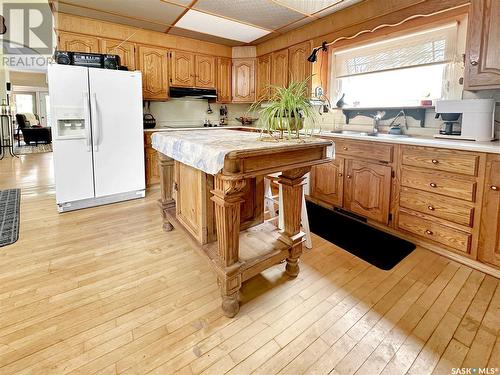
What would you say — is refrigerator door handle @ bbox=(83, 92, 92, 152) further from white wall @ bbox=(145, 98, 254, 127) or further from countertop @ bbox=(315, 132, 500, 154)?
countertop @ bbox=(315, 132, 500, 154)

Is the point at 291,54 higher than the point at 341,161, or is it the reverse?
the point at 291,54

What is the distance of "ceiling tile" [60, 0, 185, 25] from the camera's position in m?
3.24

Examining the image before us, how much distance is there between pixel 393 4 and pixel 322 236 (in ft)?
8.15

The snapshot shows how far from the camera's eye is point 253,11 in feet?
11.3

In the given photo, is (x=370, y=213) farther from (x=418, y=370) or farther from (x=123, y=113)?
(x=123, y=113)

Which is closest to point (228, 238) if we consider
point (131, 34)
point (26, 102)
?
point (131, 34)

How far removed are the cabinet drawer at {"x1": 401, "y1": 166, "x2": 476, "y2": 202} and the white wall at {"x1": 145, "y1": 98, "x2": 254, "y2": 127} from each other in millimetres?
3794

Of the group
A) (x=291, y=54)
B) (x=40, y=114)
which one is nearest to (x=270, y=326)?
(x=291, y=54)

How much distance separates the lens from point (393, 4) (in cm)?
291

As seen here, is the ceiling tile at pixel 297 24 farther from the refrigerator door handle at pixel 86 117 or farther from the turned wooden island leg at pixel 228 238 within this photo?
the turned wooden island leg at pixel 228 238

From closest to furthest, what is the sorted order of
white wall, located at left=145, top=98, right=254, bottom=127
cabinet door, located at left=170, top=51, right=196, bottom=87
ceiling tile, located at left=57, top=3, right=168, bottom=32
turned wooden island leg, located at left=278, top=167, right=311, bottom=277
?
turned wooden island leg, located at left=278, top=167, right=311, bottom=277 → ceiling tile, located at left=57, top=3, right=168, bottom=32 → cabinet door, located at left=170, top=51, right=196, bottom=87 → white wall, located at left=145, top=98, right=254, bottom=127

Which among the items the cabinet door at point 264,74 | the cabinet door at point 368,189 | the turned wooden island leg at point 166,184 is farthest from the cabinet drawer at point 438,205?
the cabinet door at point 264,74

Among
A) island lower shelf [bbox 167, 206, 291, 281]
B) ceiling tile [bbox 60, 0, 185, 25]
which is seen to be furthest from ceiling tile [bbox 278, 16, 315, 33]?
island lower shelf [bbox 167, 206, 291, 281]

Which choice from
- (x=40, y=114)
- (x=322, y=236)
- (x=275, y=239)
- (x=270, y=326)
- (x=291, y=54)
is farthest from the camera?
(x=40, y=114)
